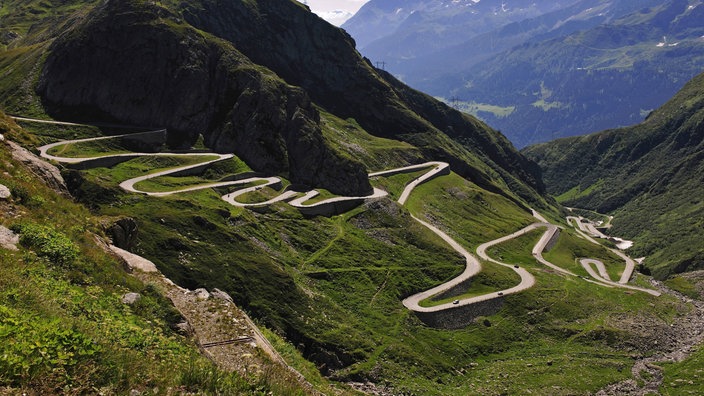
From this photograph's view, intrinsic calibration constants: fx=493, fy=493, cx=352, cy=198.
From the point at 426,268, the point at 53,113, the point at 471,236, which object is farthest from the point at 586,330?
the point at 53,113

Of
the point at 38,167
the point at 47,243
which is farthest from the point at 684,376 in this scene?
the point at 38,167

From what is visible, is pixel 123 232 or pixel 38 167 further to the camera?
pixel 123 232

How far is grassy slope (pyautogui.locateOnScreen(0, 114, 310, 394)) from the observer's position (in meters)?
11.2

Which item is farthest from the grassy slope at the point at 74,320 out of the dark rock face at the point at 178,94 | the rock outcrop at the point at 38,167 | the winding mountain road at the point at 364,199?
the dark rock face at the point at 178,94

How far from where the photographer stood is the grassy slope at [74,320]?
11211mm

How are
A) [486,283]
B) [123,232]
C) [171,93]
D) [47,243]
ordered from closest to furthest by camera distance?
[47,243] → [123,232] → [486,283] → [171,93]

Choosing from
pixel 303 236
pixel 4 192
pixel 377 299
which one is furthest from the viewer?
pixel 303 236

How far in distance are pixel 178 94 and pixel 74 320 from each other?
5474 inches

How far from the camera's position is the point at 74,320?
1507cm

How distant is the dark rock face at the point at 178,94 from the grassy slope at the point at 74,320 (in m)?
112

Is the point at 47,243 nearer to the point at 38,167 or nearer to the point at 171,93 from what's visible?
the point at 38,167

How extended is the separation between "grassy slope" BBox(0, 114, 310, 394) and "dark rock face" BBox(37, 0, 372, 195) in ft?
369

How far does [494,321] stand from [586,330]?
2201 centimetres

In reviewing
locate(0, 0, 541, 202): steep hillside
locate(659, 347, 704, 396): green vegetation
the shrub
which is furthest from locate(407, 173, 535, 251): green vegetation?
the shrub
